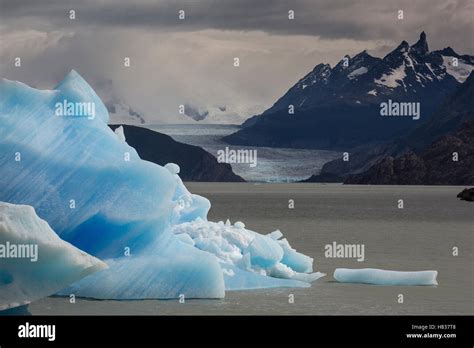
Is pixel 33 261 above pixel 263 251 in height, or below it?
below

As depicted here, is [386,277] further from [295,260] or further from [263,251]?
[263,251]

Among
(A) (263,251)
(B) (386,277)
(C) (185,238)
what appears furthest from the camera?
(B) (386,277)

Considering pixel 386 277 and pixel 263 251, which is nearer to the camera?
pixel 263 251

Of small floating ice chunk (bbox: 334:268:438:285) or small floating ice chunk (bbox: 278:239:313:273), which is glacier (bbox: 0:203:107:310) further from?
small floating ice chunk (bbox: 334:268:438:285)

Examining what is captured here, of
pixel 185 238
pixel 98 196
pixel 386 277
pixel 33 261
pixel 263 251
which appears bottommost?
pixel 386 277

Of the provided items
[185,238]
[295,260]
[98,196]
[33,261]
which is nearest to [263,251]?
[185,238]
